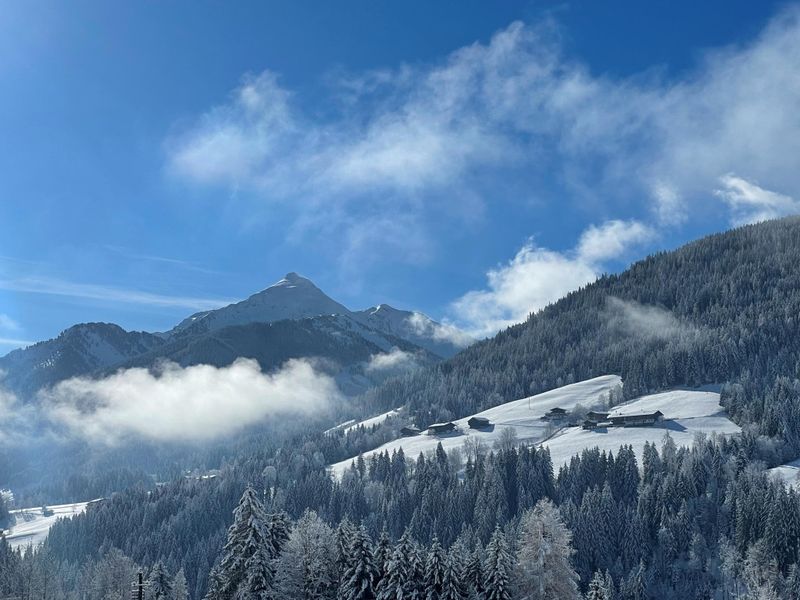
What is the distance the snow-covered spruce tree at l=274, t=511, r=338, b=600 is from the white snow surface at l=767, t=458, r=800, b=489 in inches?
4142

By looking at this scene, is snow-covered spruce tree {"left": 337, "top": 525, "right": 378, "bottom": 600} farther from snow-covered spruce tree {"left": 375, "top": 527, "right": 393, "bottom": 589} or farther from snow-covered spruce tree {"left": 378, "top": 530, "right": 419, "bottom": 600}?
snow-covered spruce tree {"left": 378, "top": 530, "right": 419, "bottom": 600}

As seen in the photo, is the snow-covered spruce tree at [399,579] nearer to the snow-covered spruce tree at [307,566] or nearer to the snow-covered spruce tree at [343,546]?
the snow-covered spruce tree at [343,546]

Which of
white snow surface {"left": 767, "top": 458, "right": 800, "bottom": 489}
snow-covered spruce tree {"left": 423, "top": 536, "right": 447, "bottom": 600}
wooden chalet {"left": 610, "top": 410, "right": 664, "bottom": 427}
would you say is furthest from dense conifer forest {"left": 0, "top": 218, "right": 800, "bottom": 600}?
wooden chalet {"left": 610, "top": 410, "right": 664, "bottom": 427}

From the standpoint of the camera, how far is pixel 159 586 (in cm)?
7494

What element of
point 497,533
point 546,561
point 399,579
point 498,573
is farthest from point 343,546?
point 546,561

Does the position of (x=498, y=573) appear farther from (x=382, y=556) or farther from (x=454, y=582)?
(x=382, y=556)

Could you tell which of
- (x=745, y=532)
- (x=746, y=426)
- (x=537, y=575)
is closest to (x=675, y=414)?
(x=746, y=426)

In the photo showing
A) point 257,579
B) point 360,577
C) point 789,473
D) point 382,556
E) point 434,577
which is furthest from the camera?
point 789,473

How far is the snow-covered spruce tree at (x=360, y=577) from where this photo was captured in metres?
60.1

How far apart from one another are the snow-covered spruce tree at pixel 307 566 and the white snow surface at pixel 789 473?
345 ft

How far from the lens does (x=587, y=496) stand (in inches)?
5187

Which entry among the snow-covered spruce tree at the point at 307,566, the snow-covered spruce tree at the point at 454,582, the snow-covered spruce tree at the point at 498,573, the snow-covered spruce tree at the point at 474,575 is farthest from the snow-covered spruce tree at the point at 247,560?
the snow-covered spruce tree at the point at 498,573

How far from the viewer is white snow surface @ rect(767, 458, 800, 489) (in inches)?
5359

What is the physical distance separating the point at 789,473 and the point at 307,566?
117 metres
